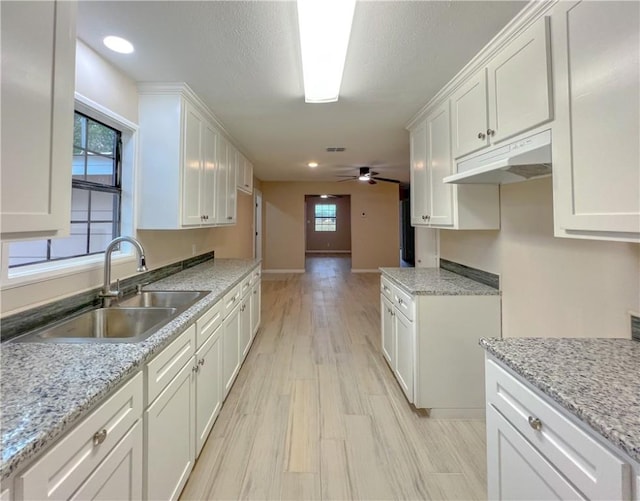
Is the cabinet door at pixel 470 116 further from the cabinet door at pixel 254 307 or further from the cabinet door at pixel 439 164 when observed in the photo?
the cabinet door at pixel 254 307

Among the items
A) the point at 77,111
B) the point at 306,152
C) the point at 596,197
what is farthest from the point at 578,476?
the point at 306,152

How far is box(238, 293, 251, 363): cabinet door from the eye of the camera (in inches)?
107

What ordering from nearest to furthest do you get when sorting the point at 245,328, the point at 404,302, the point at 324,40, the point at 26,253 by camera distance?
the point at 26,253
the point at 324,40
the point at 404,302
the point at 245,328

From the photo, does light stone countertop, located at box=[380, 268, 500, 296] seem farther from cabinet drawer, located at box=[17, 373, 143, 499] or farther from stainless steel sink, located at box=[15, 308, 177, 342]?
cabinet drawer, located at box=[17, 373, 143, 499]

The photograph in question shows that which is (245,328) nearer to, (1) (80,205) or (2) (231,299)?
(2) (231,299)

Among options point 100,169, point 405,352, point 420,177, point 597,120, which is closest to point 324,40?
point 597,120

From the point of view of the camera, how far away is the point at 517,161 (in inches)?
52.9

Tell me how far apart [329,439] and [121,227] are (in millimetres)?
2109

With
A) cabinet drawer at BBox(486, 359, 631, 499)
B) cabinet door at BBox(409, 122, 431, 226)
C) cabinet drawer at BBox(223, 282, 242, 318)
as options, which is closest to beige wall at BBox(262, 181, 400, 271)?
cabinet door at BBox(409, 122, 431, 226)

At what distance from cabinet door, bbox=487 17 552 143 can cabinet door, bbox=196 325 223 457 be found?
211 cm

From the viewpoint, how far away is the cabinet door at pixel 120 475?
842 millimetres

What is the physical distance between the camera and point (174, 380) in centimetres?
136

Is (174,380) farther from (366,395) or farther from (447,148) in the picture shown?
(447,148)

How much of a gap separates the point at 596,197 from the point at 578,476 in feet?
2.97
